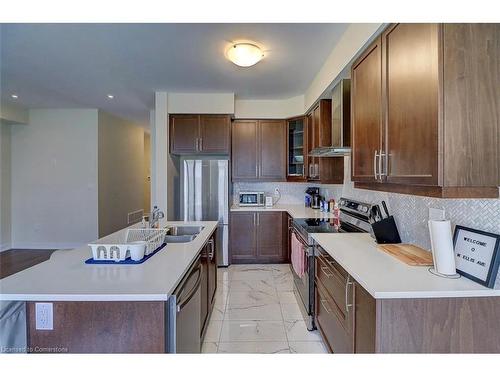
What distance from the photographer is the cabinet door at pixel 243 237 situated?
13.9 feet

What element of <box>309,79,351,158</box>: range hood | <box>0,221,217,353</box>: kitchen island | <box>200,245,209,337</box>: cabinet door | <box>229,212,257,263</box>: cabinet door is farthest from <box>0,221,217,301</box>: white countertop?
<box>229,212,257,263</box>: cabinet door

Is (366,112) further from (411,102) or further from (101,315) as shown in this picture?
(101,315)

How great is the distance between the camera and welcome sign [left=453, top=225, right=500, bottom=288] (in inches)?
47.3

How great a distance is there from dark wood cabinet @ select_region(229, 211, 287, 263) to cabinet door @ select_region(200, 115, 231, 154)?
106 centimetres

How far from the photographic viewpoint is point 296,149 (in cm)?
442

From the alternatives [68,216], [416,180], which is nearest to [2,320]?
[416,180]

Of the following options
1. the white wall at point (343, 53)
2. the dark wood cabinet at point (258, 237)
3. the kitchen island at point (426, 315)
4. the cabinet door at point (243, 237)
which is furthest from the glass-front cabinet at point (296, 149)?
the kitchen island at point (426, 315)

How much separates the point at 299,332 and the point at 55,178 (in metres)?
5.17

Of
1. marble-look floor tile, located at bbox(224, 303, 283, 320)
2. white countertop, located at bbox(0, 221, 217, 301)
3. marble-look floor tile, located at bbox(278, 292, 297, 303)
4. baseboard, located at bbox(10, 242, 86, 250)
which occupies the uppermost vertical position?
white countertop, located at bbox(0, 221, 217, 301)

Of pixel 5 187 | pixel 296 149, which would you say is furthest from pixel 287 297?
pixel 5 187

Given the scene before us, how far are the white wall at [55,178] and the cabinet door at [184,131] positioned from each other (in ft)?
6.68

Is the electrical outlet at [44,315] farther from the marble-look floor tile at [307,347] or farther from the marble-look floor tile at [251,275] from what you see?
the marble-look floor tile at [251,275]

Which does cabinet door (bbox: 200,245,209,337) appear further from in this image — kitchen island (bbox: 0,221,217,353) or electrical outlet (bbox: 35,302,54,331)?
electrical outlet (bbox: 35,302,54,331)
